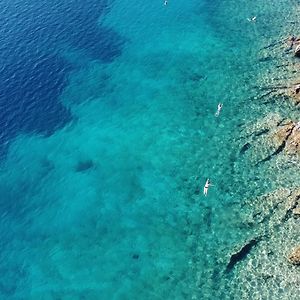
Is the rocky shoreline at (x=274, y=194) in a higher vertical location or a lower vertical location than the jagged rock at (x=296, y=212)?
higher

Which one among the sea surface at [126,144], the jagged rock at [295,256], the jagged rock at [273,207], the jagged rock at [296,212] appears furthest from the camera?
the jagged rock at [273,207]

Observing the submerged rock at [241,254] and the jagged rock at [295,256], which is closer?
the jagged rock at [295,256]

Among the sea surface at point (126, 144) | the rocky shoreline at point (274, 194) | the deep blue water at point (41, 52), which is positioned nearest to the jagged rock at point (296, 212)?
the rocky shoreline at point (274, 194)

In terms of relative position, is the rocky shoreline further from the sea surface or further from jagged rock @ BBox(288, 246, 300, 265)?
the sea surface

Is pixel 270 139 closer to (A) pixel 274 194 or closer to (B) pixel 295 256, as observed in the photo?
(A) pixel 274 194

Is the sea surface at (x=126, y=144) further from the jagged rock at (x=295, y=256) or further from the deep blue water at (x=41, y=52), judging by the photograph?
the jagged rock at (x=295, y=256)

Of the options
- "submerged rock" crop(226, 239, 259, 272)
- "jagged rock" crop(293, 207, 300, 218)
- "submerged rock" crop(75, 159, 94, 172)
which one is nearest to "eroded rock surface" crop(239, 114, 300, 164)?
"jagged rock" crop(293, 207, 300, 218)

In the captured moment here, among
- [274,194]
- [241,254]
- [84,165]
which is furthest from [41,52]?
[241,254]
